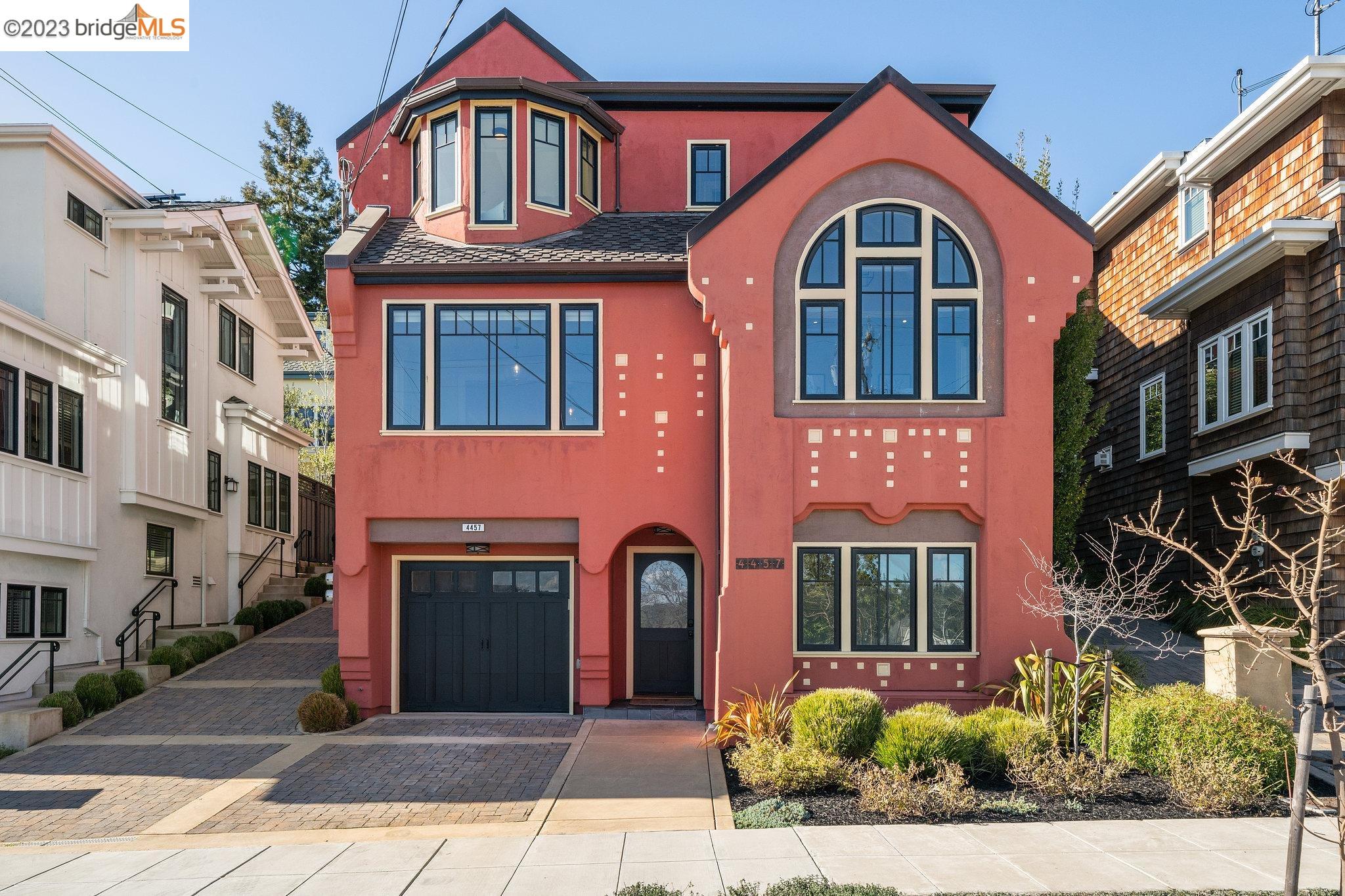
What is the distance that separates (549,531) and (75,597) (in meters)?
7.88

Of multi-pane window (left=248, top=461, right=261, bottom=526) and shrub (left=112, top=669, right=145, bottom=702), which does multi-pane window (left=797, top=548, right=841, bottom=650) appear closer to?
shrub (left=112, top=669, right=145, bottom=702)

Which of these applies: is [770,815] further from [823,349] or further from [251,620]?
[251,620]

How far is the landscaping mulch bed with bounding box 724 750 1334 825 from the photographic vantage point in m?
10.7

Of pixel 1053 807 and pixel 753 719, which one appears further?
pixel 753 719

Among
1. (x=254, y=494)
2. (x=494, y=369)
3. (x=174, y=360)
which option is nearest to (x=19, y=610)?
(x=174, y=360)

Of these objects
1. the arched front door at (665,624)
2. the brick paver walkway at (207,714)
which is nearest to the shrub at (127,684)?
the brick paver walkway at (207,714)

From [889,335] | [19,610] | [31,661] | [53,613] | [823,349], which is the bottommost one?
[31,661]

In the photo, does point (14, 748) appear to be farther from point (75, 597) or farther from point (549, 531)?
point (549, 531)

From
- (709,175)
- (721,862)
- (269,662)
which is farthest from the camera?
(709,175)

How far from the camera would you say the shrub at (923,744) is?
1192 centimetres

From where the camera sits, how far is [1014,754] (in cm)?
1200

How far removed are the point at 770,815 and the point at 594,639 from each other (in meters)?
5.82

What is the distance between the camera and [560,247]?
1688 cm

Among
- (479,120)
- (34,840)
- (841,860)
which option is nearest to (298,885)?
(34,840)
